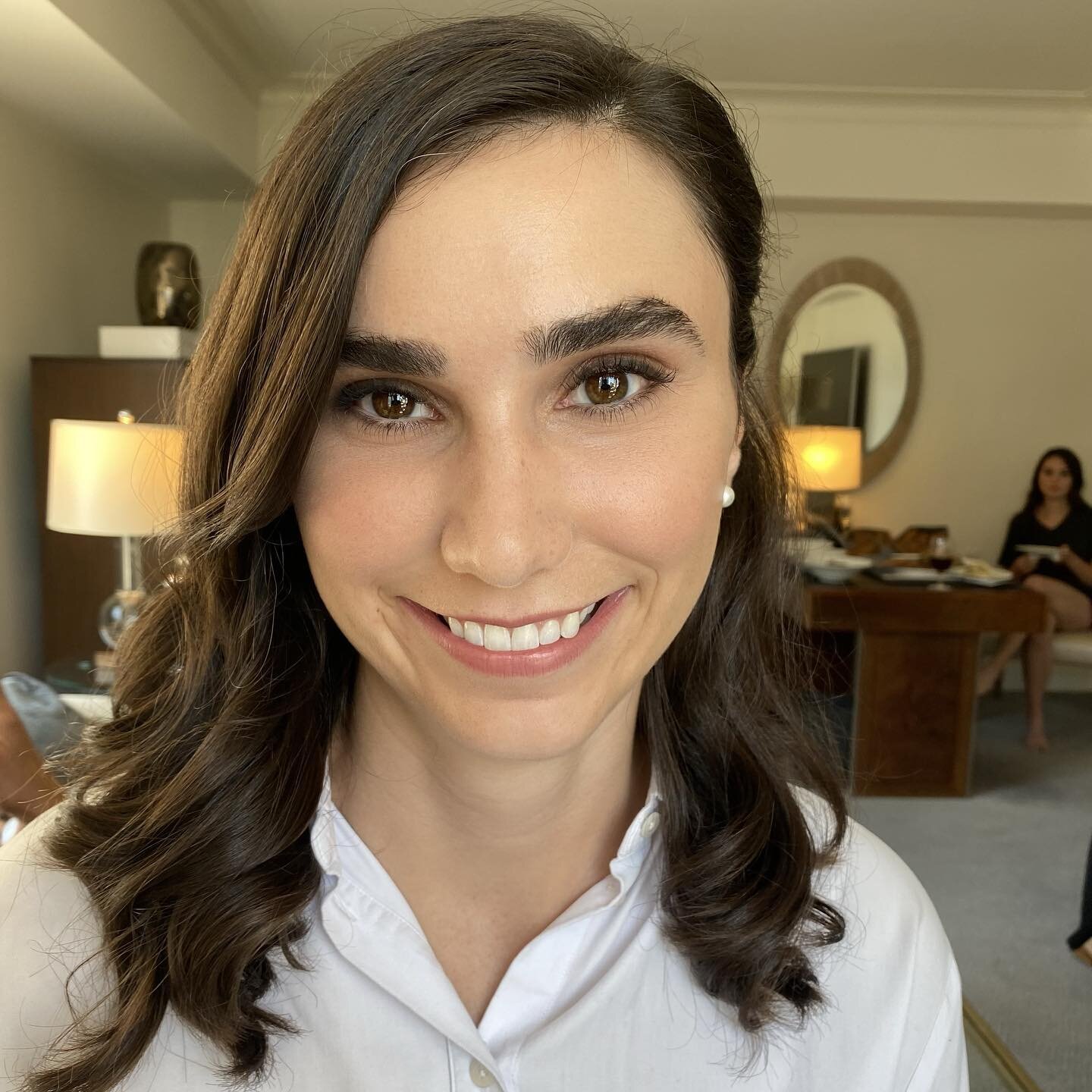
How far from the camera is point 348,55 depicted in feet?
2.99

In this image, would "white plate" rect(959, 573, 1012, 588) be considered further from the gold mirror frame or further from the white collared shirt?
the white collared shirt

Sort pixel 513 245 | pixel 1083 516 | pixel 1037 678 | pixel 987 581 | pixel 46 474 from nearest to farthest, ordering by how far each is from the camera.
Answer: pixel 513 245, pixel 46 474, pixel 987 581, pixel 1037 678, pixel 1083 516

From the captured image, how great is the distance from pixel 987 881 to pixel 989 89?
403 cm

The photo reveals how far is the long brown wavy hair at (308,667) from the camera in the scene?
711 mm

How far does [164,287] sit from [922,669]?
3460 millimetres

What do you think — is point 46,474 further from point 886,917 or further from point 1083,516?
point 1083,516

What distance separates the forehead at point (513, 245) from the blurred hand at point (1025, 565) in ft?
17.0

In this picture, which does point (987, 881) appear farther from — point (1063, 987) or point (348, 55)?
point (348, 55)

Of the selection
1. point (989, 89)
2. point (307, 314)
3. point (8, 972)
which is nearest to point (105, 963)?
point (8, 972)

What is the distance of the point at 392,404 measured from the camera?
0.75 metres

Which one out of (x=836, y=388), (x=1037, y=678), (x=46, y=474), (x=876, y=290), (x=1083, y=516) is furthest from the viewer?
(x=836, y=388)

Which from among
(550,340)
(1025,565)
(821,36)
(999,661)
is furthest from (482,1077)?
(1025,565)

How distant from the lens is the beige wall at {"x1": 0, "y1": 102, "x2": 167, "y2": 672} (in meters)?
3.64

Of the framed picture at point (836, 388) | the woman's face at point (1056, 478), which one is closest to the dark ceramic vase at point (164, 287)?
the framed picture at point (836, 388)
